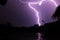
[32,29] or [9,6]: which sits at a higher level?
[9,6]

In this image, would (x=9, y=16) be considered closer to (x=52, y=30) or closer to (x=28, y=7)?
(x=28, y=7)

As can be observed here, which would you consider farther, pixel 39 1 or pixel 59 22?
pixel 39 1

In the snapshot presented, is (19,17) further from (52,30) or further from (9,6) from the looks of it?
(52,30)

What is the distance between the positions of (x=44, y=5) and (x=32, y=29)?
68 centimetres

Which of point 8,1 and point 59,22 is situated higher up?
point 8,1

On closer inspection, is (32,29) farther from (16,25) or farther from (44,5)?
(44,5)

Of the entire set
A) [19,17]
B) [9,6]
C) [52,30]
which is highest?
[9,6]

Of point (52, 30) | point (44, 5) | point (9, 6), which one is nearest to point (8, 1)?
point (9, 6)

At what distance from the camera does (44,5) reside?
4.25m

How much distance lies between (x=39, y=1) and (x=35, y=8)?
Answer: 22 cm

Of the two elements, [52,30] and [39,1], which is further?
[39,1]

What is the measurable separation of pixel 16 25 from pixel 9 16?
0.30 metres

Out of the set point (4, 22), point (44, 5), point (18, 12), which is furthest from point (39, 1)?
point (4, 22)

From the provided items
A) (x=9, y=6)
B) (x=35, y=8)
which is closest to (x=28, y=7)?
(x=35, y=8)
